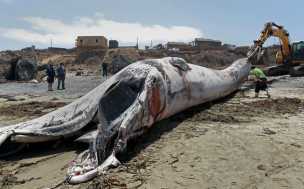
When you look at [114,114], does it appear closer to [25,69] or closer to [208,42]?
[25,69]

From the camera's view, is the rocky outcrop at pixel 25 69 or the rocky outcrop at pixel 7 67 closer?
the rocky outcrop at pixel 7 67

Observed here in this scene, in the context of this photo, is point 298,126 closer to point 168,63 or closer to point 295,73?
point 168,63

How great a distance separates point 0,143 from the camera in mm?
2695

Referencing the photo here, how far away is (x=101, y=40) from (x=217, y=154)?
4539 cm

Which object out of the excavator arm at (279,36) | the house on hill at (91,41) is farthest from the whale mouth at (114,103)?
the house on hill at (91,41)

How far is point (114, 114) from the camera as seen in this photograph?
287 centimetres

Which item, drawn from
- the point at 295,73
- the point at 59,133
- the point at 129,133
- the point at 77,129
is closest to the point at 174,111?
the point at 129,133

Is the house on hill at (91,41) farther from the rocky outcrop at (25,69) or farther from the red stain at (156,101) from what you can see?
the red stain at (156,101)

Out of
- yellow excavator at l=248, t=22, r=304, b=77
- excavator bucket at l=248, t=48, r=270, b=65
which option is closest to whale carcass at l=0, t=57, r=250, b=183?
excavator bucket at l=248, t=48, r=270, b=65

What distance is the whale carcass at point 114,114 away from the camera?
2512mm

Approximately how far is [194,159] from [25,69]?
679 inches

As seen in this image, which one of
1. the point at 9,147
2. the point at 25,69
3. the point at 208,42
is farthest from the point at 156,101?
the point at 208,42

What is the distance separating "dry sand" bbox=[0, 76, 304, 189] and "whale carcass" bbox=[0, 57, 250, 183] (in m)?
0.19

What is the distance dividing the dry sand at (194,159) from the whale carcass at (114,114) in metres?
0.19
